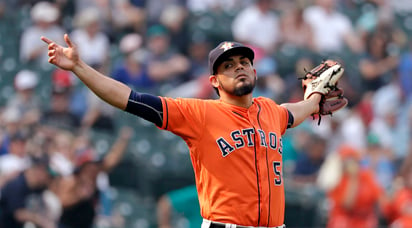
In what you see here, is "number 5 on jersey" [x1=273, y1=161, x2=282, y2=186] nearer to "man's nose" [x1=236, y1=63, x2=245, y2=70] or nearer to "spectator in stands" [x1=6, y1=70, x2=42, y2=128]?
"man's nose" [x1=236, y1=63, x2=245, y2=70]

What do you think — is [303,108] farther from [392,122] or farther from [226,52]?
[392,122]

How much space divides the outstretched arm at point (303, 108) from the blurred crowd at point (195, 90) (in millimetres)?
3993

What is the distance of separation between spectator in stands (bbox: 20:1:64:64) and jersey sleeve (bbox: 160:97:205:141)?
223 inches

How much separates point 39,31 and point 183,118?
5908mm

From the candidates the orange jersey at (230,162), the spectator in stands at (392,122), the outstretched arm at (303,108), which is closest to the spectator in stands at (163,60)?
the spectator in stands at (392,122)

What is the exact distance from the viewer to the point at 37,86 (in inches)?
369

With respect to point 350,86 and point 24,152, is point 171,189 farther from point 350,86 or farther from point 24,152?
point 350,86

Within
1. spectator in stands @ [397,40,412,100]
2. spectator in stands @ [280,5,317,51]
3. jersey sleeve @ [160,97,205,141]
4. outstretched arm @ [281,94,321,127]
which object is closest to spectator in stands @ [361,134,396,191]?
spectator in stands @ [397,40,412,100]

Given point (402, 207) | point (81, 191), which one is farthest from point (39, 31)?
point (402, 207)

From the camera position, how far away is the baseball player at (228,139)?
164 inches

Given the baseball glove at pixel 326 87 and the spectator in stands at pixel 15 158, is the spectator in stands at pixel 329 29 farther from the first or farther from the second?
the baseball glove at pixel 326 87

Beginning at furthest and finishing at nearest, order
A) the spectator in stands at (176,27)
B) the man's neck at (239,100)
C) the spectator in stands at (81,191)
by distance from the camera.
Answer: the spectator in stands at (176,27), the spectator in stands at (81,191), the man's neck at (239,100)

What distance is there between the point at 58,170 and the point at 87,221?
2.29ft

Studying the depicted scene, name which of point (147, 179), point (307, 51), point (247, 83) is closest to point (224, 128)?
point (247, 83)
